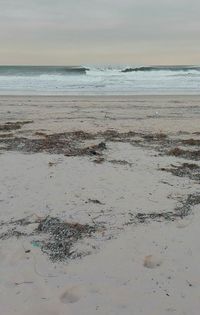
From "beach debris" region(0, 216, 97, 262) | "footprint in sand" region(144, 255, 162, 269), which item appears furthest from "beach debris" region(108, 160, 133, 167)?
"footprint in sand" region(144, 255, 162, 269)

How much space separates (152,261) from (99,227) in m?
0.78

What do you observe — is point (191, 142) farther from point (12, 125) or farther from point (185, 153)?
point (12, 125)

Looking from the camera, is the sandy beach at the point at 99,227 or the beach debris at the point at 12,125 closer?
the sandy beach at the point at 99,227

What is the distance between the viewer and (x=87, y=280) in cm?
324

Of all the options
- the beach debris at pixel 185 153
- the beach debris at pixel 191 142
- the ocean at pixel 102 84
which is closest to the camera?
the beach debris at pixel 185 153

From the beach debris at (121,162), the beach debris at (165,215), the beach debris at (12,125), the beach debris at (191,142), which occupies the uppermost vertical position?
the beach debris at (121,162)

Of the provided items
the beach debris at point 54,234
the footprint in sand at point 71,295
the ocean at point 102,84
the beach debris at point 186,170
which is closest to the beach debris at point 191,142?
the beach debris at point 186,170

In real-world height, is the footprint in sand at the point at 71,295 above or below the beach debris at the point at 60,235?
below

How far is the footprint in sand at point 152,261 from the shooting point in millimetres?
3438

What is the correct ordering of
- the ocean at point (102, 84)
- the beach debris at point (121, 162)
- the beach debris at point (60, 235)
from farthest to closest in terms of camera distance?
1. the ocean at point (102, 84)
2. the beach debris at point (121, 162)
3. the beach debris at point (60, 235)

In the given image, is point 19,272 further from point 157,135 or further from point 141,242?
point 157,135

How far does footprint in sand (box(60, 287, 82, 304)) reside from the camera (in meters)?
3.00

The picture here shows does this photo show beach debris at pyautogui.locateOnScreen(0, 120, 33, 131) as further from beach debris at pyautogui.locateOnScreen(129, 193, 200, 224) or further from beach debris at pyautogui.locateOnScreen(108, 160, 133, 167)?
beach debris at pyautogui.locateOnScreen(129, 193, 200, 224)

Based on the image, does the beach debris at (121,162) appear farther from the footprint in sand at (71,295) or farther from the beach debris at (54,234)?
the footprint in sand at (71,295)
